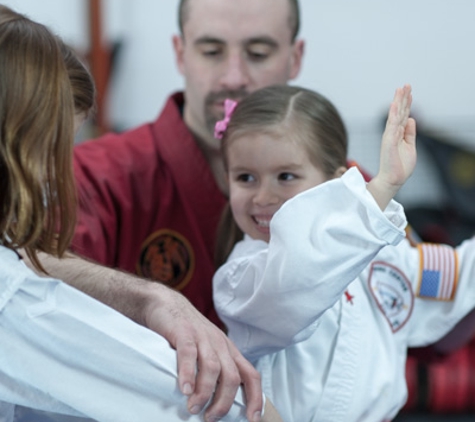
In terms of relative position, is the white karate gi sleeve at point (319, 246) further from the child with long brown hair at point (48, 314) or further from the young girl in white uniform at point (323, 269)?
the child with long brown hair at point (48, 314)

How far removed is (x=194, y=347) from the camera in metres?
1.21

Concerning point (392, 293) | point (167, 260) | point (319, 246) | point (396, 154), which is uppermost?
point (396, 154)

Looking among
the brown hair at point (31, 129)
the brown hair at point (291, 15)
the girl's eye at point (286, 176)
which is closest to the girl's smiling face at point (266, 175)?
the girl's eye at point (286, 176)

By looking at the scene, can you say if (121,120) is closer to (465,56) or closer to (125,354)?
(465,56)

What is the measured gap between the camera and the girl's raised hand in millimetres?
1342

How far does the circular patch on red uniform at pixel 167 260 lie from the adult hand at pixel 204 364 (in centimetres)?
73

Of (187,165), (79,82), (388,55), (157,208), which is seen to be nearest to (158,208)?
(157,208)

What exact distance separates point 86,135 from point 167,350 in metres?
3.76

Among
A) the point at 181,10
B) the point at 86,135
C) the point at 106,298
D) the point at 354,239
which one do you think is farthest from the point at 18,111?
the point at 86,135

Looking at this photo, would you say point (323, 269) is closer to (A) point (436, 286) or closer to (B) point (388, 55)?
(A) point (436, 286)

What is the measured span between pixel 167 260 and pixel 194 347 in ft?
2.80

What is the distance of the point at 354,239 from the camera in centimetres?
129

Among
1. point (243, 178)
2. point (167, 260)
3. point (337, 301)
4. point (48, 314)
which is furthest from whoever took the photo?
point (167, 260)

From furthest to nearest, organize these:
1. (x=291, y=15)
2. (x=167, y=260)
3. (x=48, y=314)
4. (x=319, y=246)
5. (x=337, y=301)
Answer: (x=291, y=15)
(x=167, y=260)
(x=337, y=301)
(x=319, y=246)
(x=48, y=314)
